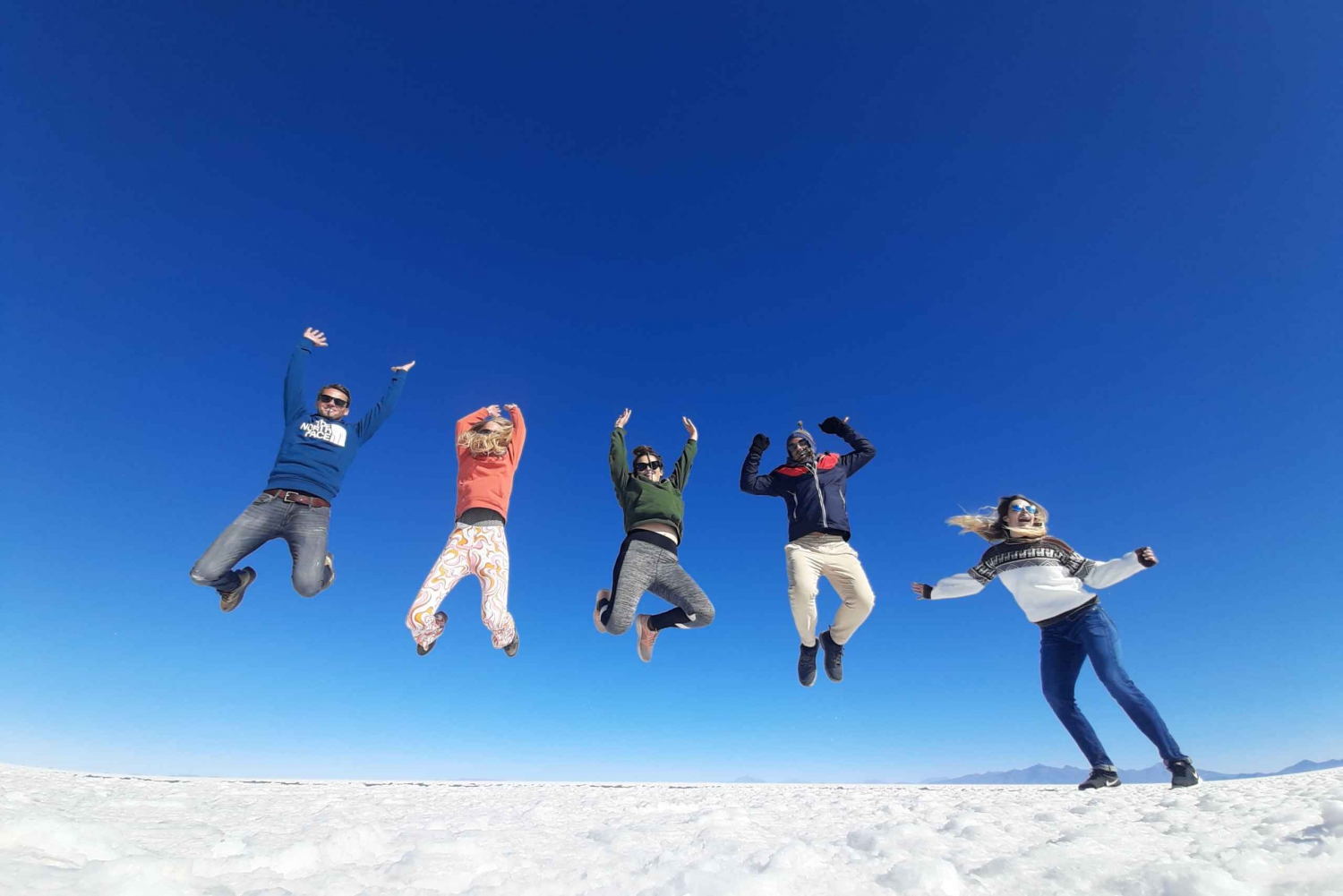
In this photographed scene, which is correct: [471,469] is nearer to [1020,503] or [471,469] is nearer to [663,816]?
[663,816]

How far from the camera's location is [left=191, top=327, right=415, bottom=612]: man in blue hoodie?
18.6 feet

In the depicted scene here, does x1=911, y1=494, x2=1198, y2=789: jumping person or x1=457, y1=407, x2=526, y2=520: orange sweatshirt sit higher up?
x1=457, y1=407, x2=526, y2=520: orange sweatshirt

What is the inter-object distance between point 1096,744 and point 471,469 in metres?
6.07

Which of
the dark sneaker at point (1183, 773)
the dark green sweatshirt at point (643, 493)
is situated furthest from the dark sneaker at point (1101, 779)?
the dark green sweatshirt at point (643, 493)

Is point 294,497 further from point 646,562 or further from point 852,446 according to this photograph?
point 852,446

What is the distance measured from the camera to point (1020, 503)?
516 cm

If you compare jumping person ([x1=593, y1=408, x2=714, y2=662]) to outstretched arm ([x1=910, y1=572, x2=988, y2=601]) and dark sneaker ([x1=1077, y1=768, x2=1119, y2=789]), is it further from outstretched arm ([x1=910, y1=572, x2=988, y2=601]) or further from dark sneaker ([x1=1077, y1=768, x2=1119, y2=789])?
dark sneaker ([x1=1077, y1=768, x2=1119, y2=789])

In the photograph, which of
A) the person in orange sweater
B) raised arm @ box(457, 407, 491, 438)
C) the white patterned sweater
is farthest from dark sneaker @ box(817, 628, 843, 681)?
raised arm @ box(457, 407, 491, 438)

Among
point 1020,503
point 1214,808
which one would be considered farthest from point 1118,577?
point 1214,808

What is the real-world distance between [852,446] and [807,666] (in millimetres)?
2633

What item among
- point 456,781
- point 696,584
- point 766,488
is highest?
point 766,488

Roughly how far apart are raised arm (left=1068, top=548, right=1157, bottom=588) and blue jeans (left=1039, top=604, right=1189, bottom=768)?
0.66ft

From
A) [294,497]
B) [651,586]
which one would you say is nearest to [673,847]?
[651,586]

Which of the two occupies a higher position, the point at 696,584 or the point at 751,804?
the point at 696,584
